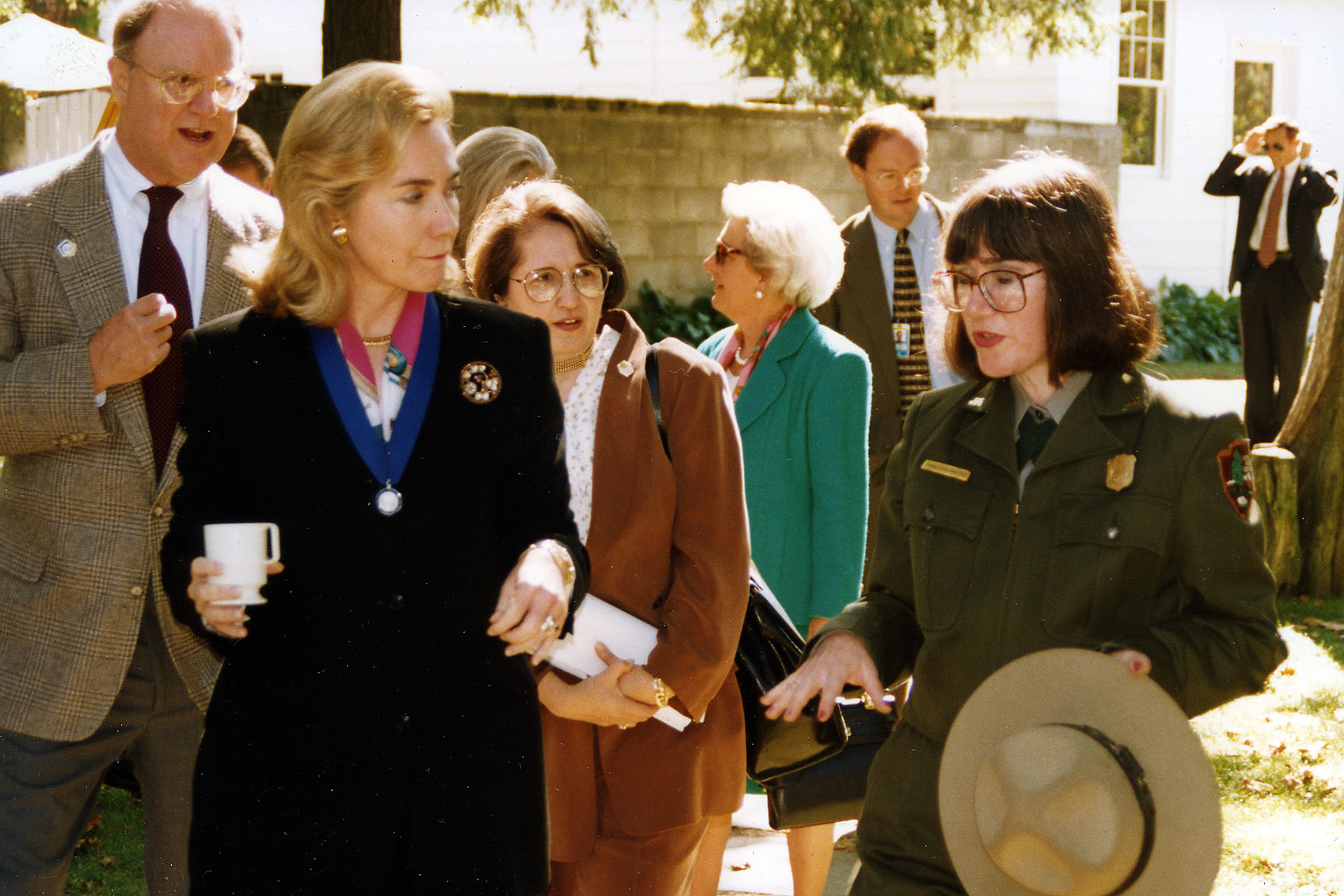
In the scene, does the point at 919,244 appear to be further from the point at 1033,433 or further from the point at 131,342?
the point at 131,342

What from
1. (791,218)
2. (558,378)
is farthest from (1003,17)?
(558,378)

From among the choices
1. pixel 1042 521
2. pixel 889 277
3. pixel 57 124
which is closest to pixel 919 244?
pixel 889 277

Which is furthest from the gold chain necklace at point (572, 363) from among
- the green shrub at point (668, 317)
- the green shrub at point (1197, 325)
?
the green shrub at point (1197, 325)

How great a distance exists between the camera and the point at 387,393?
2.61 metres

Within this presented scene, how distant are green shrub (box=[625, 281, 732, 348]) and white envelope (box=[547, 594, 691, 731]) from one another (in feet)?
36.2

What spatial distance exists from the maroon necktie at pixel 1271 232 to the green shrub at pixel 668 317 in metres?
4.76

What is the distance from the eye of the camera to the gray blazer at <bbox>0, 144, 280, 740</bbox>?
321 cm

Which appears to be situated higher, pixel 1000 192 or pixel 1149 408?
pixel 1000 192

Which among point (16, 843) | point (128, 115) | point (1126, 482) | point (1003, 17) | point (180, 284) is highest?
point (1003, 17)

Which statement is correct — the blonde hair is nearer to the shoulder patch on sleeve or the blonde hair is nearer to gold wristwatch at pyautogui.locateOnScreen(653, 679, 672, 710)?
gold wristwatch at pyautogui.locateOnScreen(653, 679, 672, 710)

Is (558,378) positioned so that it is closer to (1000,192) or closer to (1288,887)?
(1000,192)

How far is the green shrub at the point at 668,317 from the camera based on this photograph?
14438mm

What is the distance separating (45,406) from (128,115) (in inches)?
28.2

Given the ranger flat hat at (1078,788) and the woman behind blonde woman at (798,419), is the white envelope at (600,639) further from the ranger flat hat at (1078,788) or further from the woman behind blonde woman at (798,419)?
the woman behind blonde woman at (798,419)
